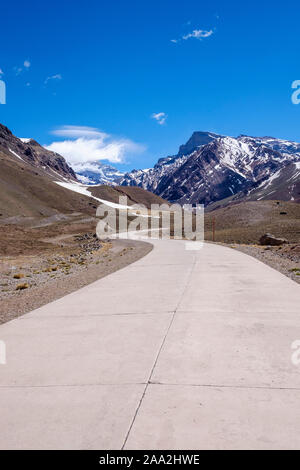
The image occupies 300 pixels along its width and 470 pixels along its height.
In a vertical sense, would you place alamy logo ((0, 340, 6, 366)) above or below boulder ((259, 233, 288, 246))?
below

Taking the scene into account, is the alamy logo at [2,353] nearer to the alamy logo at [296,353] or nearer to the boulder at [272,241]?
the alamy logo at [296,353]

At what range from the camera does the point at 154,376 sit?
5434 mm

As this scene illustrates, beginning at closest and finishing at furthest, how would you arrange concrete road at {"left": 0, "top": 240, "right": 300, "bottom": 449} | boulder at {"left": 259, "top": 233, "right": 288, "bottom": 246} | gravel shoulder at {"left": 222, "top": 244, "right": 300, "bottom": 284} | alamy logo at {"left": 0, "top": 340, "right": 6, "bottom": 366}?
concrete road at {"left": 0, "top": 240, "right": 300, "bottom": 449}
alamy logo at {"left": 0, "top": 340, "right": 6, "bottom": 366}
gravel shoulder at {"left": 222, "top": 244, "right": 300, "bottom": 284}
boulder at {"left": 259, "top": 233, "right": 288, "bottom": 246}

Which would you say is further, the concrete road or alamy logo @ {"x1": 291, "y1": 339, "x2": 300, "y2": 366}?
alamy logo @ {"x1": 291, "y1": 339, "x2": 300, "y2": 366}

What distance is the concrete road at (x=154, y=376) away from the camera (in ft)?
13.0

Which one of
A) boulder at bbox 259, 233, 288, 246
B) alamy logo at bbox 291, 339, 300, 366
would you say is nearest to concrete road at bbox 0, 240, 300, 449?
alamy logo at bbox 291, 339, 300, 366

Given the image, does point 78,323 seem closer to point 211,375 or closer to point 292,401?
point 211,375

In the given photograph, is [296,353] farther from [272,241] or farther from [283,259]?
[272,241]

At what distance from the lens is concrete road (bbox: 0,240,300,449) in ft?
13.0

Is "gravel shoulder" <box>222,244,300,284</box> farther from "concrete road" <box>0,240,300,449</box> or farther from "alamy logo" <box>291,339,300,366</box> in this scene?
"alamy logo" <box>291,339,300,366</box>

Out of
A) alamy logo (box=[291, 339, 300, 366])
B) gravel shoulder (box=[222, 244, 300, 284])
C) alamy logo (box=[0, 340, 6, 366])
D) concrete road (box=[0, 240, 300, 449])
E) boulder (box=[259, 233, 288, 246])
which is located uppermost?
boulder (box=[259, 233, 288, 246])

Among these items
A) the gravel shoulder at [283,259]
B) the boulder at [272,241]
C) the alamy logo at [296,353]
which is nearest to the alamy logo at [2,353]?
the alamy logo at [296,353]

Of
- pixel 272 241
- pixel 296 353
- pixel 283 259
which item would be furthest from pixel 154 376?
pixel 272 241
